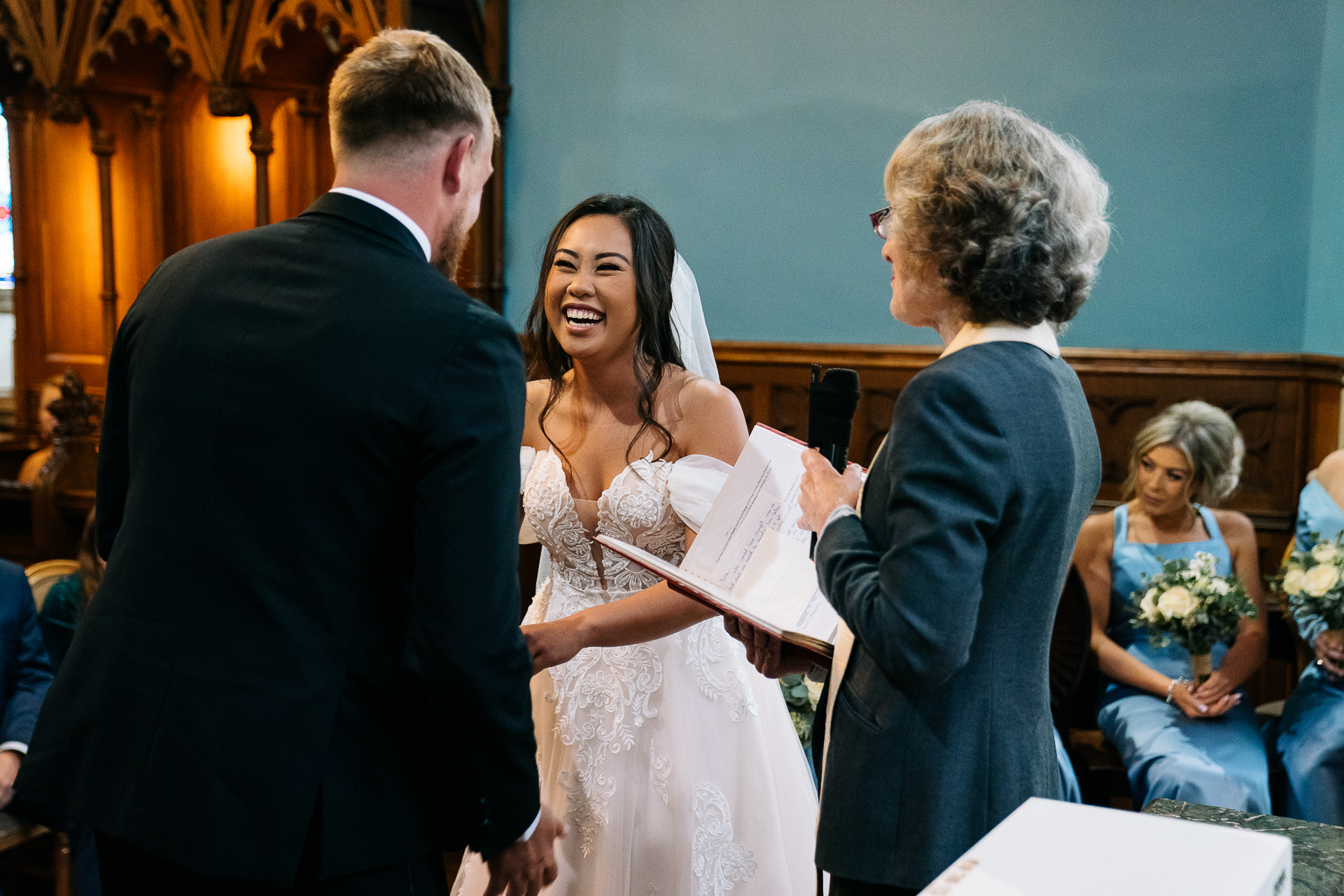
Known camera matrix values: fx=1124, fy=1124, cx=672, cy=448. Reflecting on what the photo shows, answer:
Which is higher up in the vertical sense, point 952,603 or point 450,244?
point 450,244

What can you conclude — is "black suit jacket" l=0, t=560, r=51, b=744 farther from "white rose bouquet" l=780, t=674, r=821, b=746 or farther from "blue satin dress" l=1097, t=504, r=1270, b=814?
"blue satin dress" l=1097, t=504, r=1270, b=814

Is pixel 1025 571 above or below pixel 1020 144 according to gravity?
below

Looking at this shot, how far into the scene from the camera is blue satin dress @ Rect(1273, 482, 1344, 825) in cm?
301

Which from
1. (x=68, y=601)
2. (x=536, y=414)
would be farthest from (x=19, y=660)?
(x=536, y=414)

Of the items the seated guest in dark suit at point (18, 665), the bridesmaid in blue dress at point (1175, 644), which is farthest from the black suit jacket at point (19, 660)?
the bridesmaid in blue dress at point (1175, 644)

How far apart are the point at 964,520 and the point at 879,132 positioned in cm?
379

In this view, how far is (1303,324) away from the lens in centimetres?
427

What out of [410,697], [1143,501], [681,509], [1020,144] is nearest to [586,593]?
[681,509]

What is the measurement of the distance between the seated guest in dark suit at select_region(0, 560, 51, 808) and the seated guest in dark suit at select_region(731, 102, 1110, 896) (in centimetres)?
189

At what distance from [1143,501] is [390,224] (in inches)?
116

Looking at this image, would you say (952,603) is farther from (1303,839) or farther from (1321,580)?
(1321,580)

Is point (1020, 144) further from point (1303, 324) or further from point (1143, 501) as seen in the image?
point (1303, 324)

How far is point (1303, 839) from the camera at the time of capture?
134 cm

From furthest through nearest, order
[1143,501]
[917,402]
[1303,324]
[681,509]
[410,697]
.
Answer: [1303,324] < [1143,501] < [681,509] < [410,697] < [917,402]
